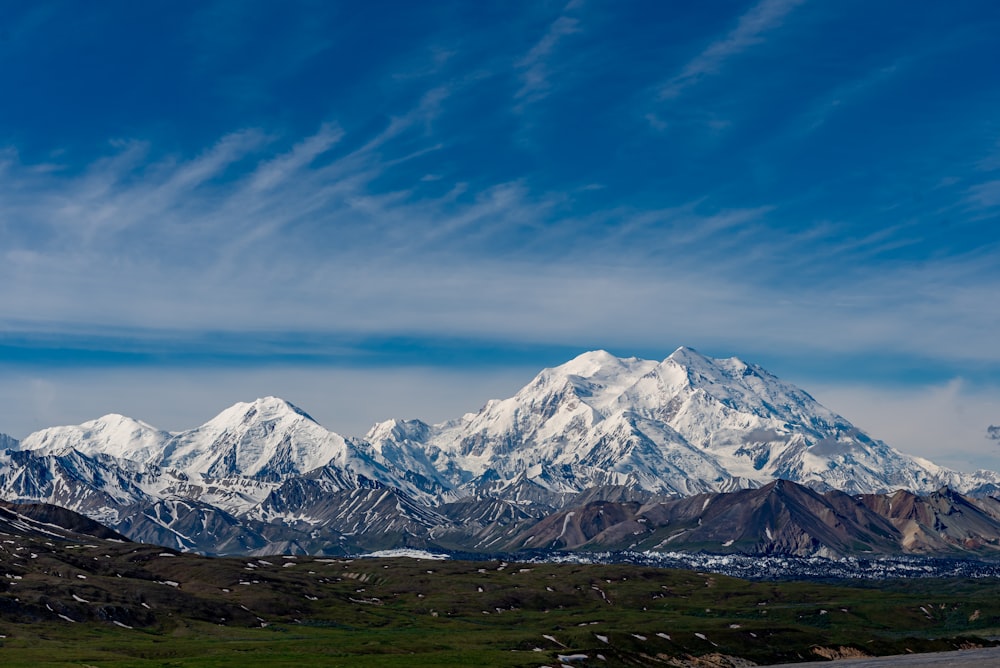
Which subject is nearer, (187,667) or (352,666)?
(187,667)

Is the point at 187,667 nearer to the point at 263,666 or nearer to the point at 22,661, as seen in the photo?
the point at 263,666

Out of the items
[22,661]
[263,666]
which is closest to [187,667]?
[263,666]

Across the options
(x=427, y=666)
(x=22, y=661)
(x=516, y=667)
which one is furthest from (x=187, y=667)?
(x=516, y=667)

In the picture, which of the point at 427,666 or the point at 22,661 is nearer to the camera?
the point at 22,661

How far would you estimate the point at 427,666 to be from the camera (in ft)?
653

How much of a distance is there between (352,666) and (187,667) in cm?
2984

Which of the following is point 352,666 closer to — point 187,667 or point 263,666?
point 263,666

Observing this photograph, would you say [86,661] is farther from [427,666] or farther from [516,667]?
[516,667]

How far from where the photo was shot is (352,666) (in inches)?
7712

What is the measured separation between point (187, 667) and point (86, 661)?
71.0ft

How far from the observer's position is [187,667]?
18212cm

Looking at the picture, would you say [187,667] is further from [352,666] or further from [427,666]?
[427,666]

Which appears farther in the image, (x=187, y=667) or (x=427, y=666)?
(x=427, y=666)

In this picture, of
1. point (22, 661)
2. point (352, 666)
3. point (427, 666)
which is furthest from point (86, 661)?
point (427, 666)
